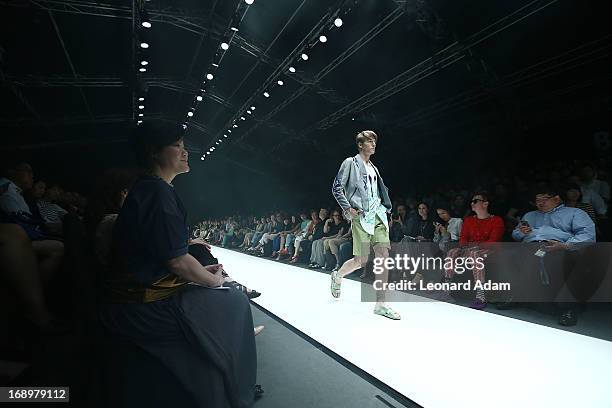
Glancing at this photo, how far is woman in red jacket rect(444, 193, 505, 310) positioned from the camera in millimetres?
2848

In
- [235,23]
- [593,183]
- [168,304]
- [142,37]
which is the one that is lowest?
[168,304]

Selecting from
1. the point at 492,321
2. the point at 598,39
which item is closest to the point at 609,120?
the point at 598,39

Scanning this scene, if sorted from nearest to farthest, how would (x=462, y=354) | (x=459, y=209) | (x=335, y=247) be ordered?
(x=462, y=354) < (x=459, y=209) < (x=335, y=247)

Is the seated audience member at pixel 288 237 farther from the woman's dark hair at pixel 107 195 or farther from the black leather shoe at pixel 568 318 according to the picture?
the woman's dark hair at pixel 107 195

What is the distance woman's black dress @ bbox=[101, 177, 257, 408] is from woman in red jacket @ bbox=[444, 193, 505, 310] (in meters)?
2.35

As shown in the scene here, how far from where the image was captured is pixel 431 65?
625cm

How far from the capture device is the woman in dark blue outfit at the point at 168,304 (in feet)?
3.32

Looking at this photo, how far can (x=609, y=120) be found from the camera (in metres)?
5.29

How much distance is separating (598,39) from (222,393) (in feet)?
20.8

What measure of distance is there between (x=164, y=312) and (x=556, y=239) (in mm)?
2644

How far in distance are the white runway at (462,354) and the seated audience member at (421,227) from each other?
1511 millimetres

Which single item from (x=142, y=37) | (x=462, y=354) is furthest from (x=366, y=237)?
(x=142, y=37)

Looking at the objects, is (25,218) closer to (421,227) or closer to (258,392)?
(258,392)

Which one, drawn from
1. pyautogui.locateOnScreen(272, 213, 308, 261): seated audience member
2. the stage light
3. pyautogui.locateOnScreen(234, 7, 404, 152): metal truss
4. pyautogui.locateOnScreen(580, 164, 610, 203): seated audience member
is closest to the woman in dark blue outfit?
pyautogui.locateOnScreen(580, 164, 610, 203): seated audience member
